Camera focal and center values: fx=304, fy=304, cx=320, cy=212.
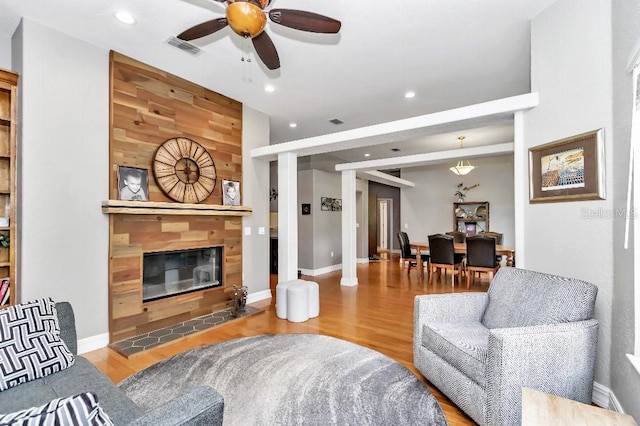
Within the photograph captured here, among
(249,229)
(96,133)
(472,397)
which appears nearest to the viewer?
(472,397)

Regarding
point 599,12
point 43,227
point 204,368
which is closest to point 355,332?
point 204,368

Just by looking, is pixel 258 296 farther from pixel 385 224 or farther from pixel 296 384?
pixel 385 224

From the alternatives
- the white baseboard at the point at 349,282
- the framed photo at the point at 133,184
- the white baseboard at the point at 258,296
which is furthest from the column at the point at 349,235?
the framed photo at the point at 133,184

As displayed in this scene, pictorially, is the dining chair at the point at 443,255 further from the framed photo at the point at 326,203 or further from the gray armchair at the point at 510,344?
the gray armchair at the point at 510,344

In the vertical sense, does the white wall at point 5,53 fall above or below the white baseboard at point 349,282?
above

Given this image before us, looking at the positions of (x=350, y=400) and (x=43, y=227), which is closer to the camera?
(x=350, y=400)

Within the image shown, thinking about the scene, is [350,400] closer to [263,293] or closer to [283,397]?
[283,397]

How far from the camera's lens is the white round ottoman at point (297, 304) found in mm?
3646

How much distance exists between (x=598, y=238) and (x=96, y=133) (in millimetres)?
4299

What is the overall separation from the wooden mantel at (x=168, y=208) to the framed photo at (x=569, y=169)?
334cm

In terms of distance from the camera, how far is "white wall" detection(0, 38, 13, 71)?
2836mm

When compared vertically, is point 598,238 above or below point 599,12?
below

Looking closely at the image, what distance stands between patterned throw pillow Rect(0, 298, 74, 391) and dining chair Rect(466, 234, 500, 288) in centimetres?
564

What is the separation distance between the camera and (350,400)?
2.03 metres
